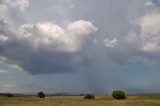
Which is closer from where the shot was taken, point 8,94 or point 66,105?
point 66,105

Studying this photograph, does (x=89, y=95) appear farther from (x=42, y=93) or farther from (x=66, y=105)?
(x=66, y=105)

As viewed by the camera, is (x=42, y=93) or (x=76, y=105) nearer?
(x=76, y=105)

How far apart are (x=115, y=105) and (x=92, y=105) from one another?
14.2ft

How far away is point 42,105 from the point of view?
59469 mm

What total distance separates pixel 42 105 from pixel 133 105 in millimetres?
17046

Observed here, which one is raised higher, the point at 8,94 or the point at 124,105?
the point at 8,94

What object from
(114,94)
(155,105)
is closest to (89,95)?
(114,94)

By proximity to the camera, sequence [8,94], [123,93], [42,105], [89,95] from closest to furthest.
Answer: [42,105]
[123,93]
[89,95]
[8,94]

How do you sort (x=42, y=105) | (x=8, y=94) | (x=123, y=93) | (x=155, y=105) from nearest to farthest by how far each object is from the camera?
1. (x=42, y=105)
2. (x=155, y=105)
3. (x=123, y=93)
4. (x=8, y=94)

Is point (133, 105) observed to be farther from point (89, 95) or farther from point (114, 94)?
point (89, 95)

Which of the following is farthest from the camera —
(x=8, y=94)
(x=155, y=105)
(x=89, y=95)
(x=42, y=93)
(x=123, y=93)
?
(x=8, y=94)

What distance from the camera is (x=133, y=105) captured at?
2409 inches

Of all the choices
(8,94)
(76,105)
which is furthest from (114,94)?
(8,94)

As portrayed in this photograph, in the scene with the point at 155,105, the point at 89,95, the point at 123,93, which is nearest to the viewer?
the point at 155,105
